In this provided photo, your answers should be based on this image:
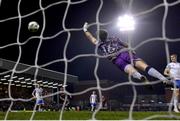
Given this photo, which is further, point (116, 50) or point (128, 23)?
point (128, 23)

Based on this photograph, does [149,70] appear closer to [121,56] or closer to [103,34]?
[121,56]

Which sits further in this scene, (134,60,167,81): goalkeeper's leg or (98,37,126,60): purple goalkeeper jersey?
(98,37,126,60): purple goalkeeper jersey

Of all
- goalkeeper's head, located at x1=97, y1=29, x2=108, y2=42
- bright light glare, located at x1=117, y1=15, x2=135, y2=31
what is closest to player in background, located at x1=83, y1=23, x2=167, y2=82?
goalkeeper's head, located at x1=97, y1=29, x2=108, y2=42

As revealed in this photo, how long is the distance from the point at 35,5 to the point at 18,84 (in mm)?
8936

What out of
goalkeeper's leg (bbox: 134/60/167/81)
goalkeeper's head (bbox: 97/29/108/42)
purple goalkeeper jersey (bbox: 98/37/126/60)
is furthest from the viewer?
purple goalkeeper jersey (bbox: 98/37/126/60)

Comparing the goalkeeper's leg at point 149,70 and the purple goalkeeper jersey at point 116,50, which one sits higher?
the purple goalkeeper jersey at point 116,50

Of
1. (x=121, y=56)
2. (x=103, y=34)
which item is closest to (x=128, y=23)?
(x=121, y=56)

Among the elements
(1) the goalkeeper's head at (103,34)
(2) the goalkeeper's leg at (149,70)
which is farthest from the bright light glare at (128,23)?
(2) the goalkeeper's leg at (149,70)

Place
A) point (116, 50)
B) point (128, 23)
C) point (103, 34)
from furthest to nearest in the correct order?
point (128, 23)
point (116, 50)
point (103, 34)

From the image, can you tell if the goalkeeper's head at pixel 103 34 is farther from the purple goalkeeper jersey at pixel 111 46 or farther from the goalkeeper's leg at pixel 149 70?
the goalkeeper's leg at pixel 149 70

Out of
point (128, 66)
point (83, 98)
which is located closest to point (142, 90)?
point (83, 98)

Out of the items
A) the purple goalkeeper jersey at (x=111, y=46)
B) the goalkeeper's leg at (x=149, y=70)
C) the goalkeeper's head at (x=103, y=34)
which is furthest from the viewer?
the purple goalkeeper jersey at (x=111, y=46)

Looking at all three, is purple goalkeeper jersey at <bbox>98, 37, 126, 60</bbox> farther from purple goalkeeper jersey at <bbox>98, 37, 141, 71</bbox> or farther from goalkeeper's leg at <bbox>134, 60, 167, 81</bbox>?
goalkeeper's leg at <bbox>134, 60, 167, 81</bbox>

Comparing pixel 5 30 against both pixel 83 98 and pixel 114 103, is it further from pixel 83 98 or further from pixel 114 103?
pixel 83 98
